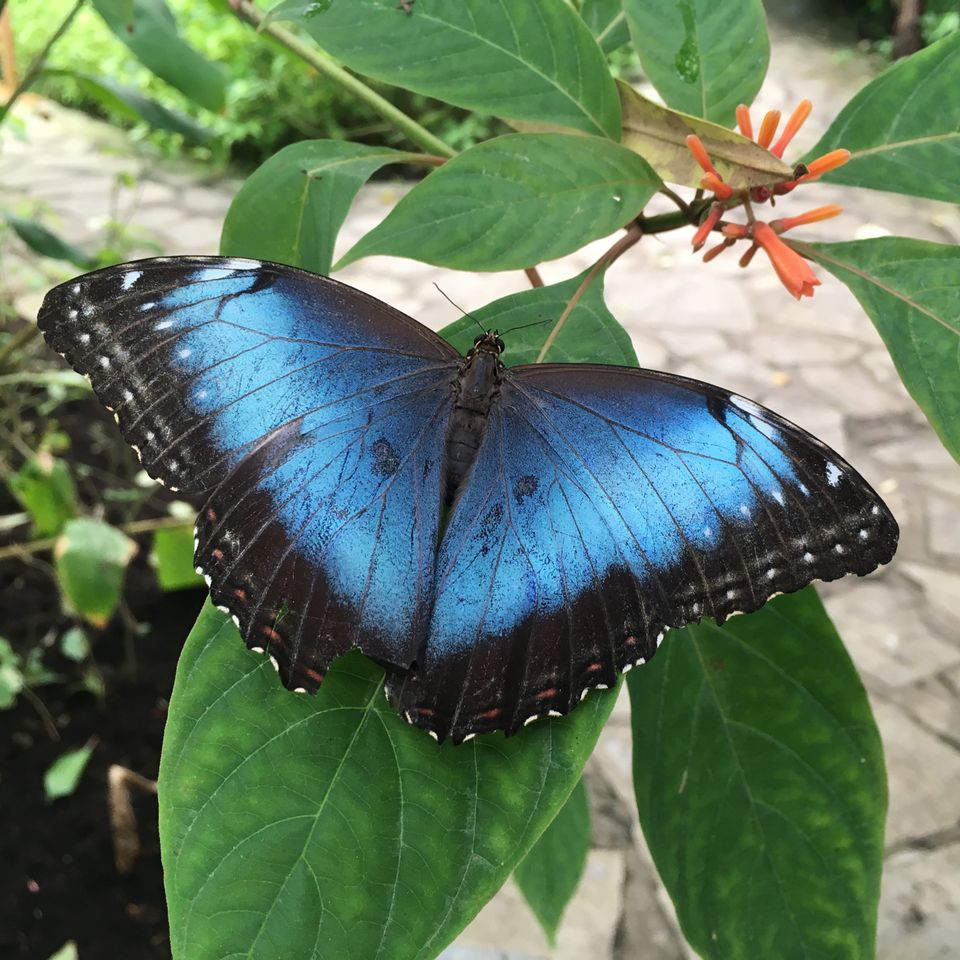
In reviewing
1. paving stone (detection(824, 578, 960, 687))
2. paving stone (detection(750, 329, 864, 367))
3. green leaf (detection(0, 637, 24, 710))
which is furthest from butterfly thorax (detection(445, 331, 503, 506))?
paving stone (detection(750, 329, 864, 367))

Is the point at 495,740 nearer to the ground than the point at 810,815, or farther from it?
farther from it

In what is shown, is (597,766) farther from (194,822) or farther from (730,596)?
(194,822)

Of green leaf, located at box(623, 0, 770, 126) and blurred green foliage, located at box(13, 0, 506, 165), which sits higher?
green leaf, located at box(623, 0, 770, 126)

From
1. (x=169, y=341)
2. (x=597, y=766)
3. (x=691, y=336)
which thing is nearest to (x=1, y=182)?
(x=691, y=336)

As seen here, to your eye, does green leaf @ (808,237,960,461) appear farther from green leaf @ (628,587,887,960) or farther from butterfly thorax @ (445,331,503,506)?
butterfly thorax @ (445,331,503,506)

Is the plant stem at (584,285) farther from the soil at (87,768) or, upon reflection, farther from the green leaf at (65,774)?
the green leaf at (65,774)

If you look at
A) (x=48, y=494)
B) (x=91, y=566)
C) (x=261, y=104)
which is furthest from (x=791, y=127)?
(x=261, y=104)
